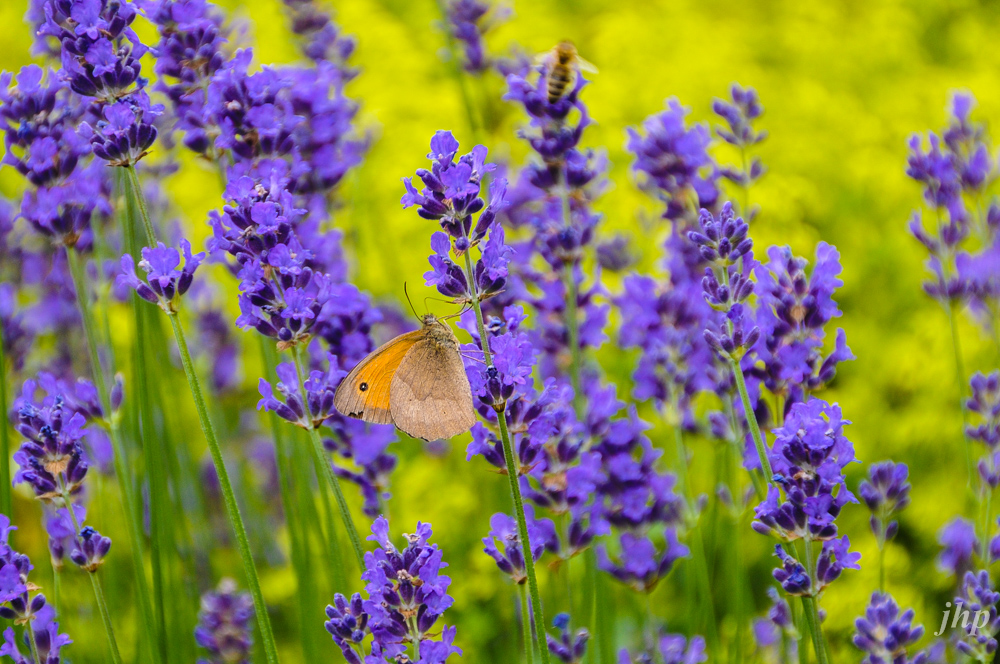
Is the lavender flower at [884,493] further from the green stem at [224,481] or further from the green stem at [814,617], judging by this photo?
the green stem at [224,481]

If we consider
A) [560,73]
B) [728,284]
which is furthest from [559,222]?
[728,284]

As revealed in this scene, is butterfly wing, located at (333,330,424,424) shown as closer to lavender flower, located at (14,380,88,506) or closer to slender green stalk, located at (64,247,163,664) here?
lavender flower, located at (14,380,88,506)

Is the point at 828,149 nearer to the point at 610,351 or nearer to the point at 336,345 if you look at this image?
the point at 610,351

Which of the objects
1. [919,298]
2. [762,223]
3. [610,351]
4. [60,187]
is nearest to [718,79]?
[762,223]

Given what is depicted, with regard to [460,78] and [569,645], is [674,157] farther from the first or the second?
[569,645]

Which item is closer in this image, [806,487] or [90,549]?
[806,487]

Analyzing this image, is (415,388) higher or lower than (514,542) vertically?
higher

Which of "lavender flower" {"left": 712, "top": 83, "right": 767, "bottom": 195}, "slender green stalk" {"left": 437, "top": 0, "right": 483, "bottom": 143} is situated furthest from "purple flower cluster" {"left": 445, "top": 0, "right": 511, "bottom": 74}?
"lavender flower" {"left": 712, "top": 83, "right": 767, "bottom": 195}
